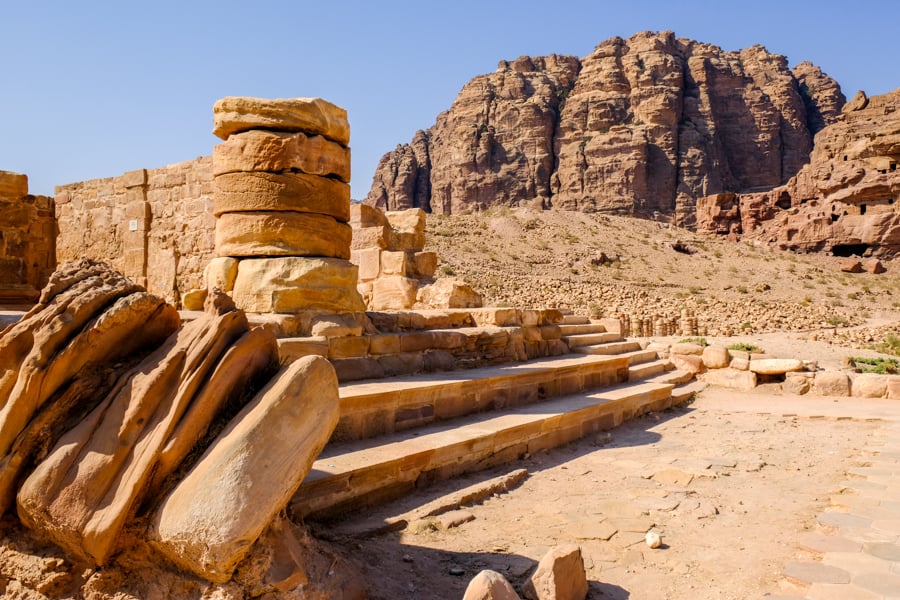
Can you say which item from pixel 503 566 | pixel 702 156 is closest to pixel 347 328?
pixel 503 566

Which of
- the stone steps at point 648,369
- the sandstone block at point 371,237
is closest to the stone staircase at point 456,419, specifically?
the stone steps at point 648,369

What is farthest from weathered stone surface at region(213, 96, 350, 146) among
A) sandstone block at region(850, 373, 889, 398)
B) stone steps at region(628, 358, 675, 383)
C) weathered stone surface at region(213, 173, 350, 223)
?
sandstone block at region(850, 373, 889, 398)

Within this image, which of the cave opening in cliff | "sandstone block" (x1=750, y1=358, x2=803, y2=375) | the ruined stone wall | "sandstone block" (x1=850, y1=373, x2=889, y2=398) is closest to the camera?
the ruined stone wall

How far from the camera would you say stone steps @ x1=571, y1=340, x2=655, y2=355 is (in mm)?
9500

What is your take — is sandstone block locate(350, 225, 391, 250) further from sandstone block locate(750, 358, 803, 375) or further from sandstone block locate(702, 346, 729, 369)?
sandstone block locate(750, 358, 803, 375)

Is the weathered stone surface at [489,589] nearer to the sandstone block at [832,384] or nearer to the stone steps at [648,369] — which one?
the stone steps at [648,369]

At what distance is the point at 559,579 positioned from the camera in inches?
111

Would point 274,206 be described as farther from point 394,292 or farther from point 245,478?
point 245,478

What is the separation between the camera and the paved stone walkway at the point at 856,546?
308 cm

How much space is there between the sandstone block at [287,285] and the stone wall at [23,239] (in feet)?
17.0

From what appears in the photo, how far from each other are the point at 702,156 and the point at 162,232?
64.4 metres

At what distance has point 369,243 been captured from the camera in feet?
32.1

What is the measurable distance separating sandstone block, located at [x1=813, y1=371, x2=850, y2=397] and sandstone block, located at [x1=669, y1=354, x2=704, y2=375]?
1.81 m

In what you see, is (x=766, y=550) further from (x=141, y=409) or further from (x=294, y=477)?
(x=141, y=409)
